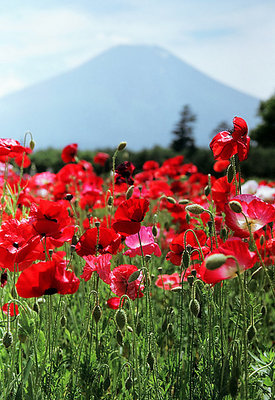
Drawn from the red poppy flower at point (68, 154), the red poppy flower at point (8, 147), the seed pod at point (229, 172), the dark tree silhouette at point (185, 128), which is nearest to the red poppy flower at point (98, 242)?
the seed pod at point (229, 172)

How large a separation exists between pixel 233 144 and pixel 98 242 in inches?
22.9

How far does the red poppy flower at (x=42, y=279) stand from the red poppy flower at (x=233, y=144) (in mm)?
687

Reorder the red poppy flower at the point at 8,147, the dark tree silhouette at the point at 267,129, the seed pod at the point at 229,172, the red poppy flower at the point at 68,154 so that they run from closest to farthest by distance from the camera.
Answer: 1. the seed pod at the point at 229,172
2. the red poppy flower at the point at 8,147
3. the red poppy flower at the point at 68,154
4. the dark tree silhouette at the point at 267,129

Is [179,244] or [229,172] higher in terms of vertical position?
[229,172]

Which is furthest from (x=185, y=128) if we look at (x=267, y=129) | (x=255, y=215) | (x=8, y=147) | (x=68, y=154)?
(x=255, y=215)

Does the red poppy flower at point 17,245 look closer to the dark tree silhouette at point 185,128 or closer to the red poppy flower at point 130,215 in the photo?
the red poppy flower at point 130,215

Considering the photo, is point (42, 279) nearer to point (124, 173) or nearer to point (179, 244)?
point (179, 244)

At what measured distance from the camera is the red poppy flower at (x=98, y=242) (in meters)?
1.51

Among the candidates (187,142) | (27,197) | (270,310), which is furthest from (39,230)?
(187,142)

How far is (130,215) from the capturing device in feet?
4.76

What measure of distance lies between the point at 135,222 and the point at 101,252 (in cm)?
20

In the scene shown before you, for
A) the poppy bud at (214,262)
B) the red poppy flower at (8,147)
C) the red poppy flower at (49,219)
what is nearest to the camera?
the poppy bud at (214,262)

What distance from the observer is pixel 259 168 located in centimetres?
1592

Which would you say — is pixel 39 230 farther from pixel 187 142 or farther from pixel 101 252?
pixel 187 142
